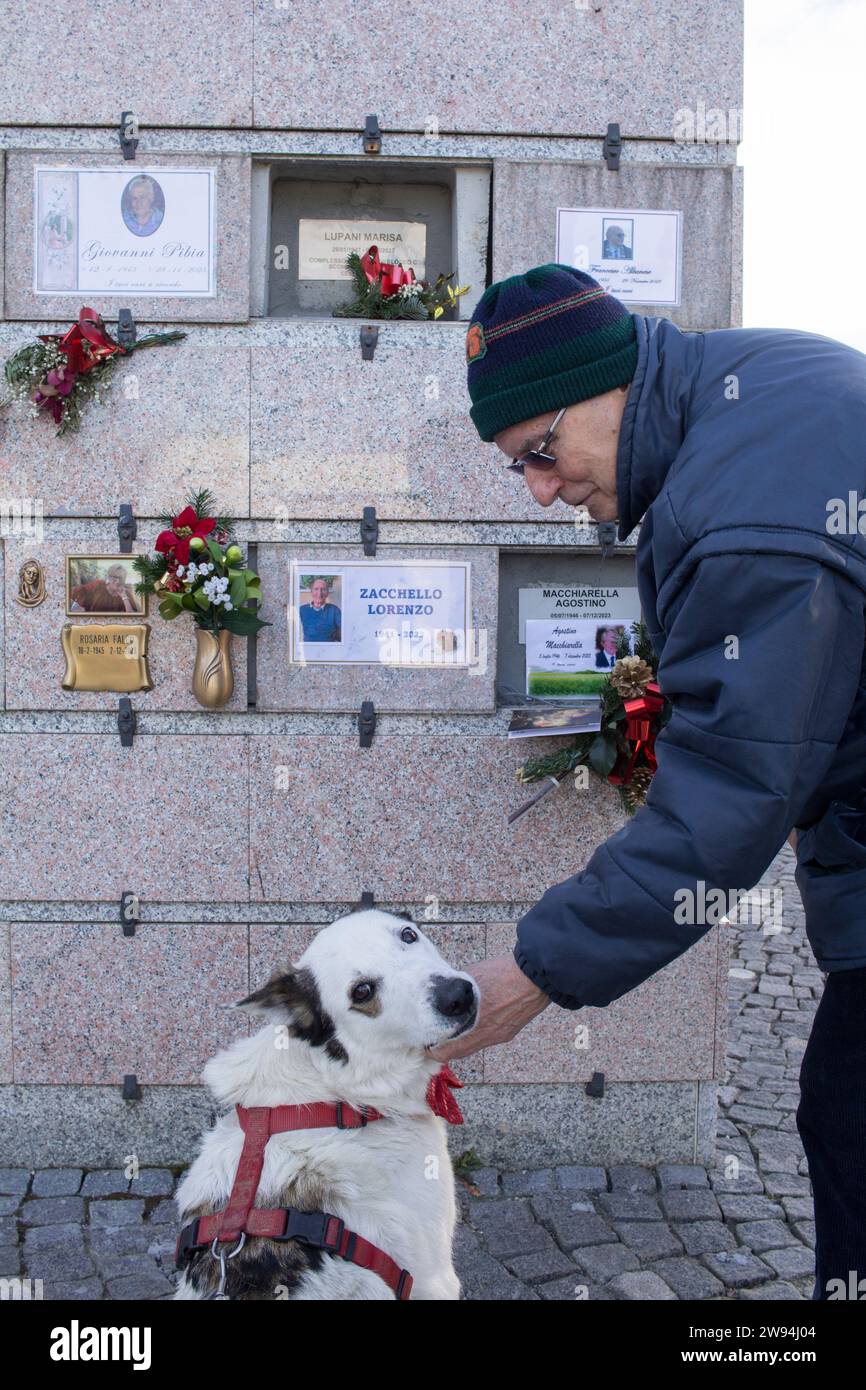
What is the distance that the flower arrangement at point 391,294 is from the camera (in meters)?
4.80

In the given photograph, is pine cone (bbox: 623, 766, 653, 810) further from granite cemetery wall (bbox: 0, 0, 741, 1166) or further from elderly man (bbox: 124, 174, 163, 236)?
elderly man (bbox: 124, 174, 163, 236)

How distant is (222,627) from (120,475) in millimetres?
817

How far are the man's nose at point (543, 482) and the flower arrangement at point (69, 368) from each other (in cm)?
260

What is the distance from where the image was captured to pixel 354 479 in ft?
15.7

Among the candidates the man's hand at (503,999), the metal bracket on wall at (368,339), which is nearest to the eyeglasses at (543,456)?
the man's hand at (503,999)

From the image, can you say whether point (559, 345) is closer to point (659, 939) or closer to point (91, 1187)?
point (659, 939)

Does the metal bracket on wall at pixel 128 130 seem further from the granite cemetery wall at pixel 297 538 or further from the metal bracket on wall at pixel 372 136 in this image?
the metal bracket on wall at pixel 372 136

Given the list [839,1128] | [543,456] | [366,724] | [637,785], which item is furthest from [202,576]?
[839,1128]

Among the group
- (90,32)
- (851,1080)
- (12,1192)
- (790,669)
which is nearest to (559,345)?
(790,669)

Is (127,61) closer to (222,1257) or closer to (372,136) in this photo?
(372,136)

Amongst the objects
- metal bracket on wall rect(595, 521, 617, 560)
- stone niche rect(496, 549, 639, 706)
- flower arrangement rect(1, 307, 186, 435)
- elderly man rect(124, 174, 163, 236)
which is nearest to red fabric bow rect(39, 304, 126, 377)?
flower arrangement rect(1, 307, 186, 435)

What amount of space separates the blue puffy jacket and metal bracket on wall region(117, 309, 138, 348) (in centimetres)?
291

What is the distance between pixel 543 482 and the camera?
107 inches

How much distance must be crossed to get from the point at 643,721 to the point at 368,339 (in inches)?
77.8
